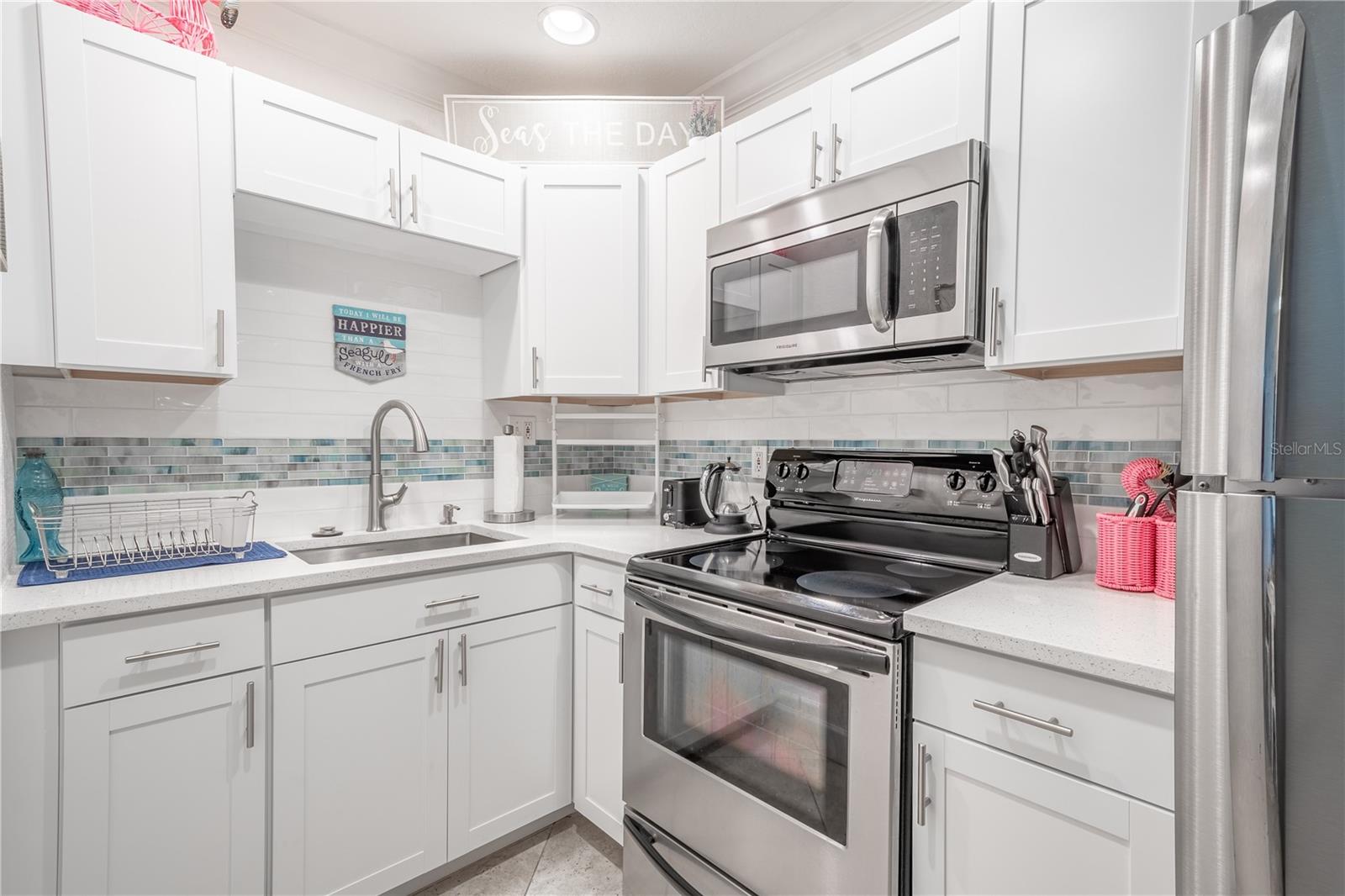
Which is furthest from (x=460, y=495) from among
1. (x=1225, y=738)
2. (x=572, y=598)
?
(x=1225, y=738)

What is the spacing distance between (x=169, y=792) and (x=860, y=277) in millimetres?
2005

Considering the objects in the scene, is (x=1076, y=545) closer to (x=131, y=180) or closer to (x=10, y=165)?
(x=131, y=180)

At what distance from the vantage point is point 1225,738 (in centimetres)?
58

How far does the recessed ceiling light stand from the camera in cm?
208

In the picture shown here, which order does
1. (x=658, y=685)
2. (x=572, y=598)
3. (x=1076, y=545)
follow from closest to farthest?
1. (x=1076, y=545)
2. (x=658, y=685)
3. (x=572, y=598)

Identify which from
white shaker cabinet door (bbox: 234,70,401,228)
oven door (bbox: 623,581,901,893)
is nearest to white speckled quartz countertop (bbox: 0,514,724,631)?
oven door (bbox: 623,581,901,893)

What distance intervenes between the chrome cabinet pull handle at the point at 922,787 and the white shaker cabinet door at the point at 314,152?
2.07 m

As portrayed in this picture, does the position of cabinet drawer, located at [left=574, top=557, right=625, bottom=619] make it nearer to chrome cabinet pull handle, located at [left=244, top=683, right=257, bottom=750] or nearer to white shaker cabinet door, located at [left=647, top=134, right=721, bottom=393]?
white shaker cabinet door, located at [left=647, top=134, right=721, bottom=393]

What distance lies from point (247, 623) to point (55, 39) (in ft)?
4.69

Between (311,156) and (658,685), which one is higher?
(311,156)

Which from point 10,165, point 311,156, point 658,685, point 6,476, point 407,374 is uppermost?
point 311,156

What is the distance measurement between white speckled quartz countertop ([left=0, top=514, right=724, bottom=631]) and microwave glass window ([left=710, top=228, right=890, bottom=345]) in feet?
2.34

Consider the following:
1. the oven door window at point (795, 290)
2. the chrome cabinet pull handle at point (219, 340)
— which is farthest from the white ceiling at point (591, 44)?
the chrome cabinet pull handle at point (219, 340)

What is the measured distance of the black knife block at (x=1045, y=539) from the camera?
4.67ft
